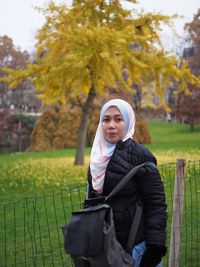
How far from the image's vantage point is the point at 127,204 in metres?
2.52

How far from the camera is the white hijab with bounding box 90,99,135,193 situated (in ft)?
8.48

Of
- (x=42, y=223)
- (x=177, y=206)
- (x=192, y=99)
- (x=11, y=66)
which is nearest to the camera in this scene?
(x=177, y=206)

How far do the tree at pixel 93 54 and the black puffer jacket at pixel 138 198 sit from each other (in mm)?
10013

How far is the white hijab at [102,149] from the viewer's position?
102 inches

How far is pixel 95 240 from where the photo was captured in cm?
226

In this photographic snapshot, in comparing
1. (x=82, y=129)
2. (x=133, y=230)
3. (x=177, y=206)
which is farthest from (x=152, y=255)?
(x=82, y=129)

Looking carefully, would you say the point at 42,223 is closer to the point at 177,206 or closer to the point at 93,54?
the point at 177,206

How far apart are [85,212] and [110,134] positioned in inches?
21.3

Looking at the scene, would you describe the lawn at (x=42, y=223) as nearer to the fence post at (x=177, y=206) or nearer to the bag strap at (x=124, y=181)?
the fence post at (x=177, y=206)

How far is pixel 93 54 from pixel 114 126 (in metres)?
10.2

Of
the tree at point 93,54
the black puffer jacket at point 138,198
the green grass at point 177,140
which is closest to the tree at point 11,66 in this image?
the green grass at point 177,140

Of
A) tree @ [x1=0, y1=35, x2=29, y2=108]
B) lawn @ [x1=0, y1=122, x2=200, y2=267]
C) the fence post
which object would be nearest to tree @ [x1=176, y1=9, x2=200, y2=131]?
tree @ [x1=0, y1=35, x2=29, y2=108]

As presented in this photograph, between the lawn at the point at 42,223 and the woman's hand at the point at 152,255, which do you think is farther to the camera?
the lawn at the point at 42,223

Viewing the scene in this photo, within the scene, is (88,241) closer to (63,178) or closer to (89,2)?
(63,178)
